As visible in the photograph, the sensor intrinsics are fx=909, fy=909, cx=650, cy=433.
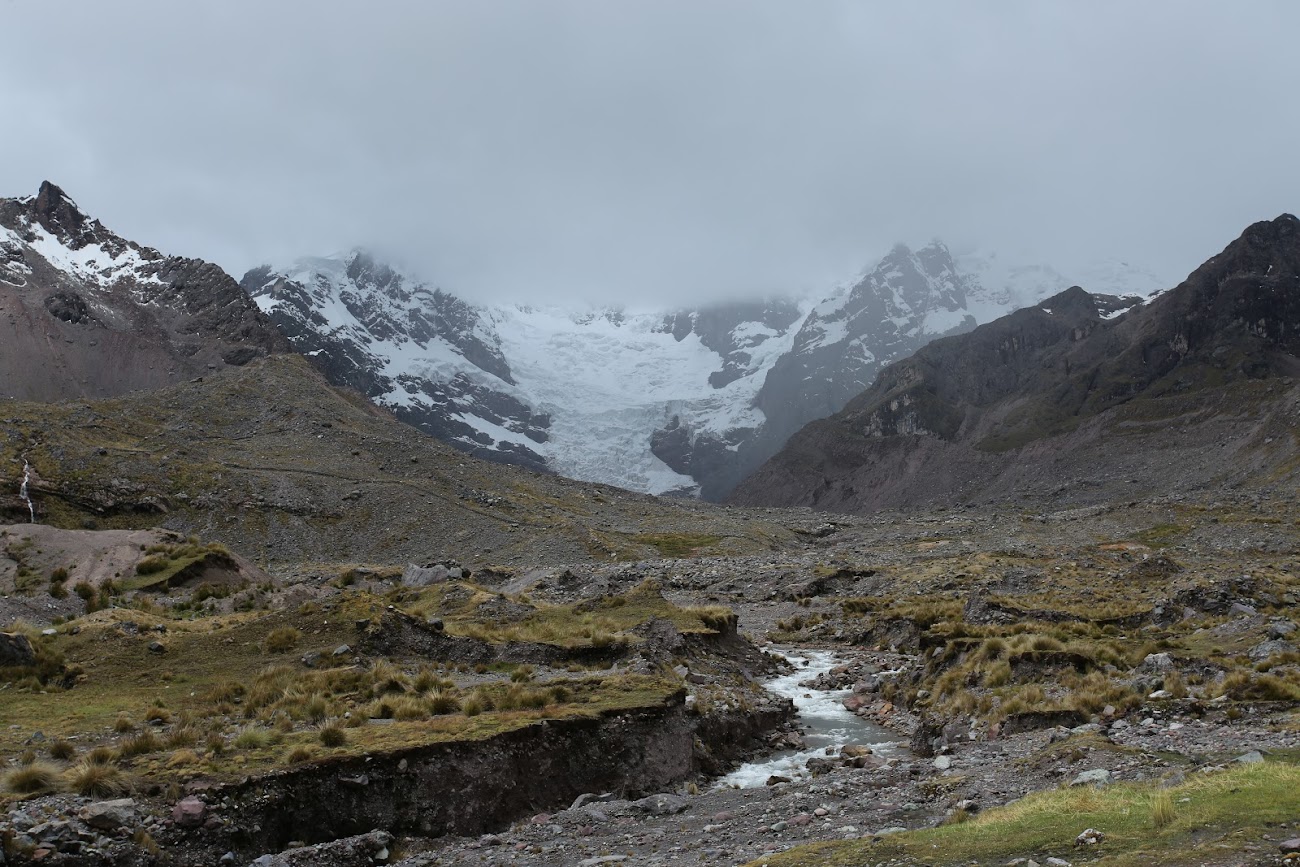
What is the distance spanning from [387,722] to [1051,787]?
44.4 ft

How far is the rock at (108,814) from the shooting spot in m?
14.2

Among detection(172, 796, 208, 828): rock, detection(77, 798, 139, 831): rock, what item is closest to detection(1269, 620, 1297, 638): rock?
detection(172, 796, 208, 828): rock

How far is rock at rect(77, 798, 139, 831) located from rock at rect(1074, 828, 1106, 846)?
1402cm

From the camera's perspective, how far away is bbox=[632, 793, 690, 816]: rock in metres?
18.0

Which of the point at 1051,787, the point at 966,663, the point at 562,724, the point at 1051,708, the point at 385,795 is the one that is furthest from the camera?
the point at 966,663

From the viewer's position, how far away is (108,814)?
1430cm

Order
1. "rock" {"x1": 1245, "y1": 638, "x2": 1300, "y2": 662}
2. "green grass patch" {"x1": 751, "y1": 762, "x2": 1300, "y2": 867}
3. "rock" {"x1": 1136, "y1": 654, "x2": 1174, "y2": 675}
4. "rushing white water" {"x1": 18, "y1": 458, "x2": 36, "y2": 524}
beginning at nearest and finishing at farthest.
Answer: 1. "green grass patch" {"x1": 751, "y1": 762, "x2": 1300, "y2": 867}
2. "rock" {"x1": 1136, "y1": 654, "x2": 1174, "y2": 675}
3. "rock" {"x1": 1245, "y1": 638, "x2": 1300, "y2": 662}
4. "rushing white water" {"x1": 18, "y1": 458, "x2": 36, "y2": 524}

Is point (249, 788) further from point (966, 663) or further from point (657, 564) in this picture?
point (657, 564)

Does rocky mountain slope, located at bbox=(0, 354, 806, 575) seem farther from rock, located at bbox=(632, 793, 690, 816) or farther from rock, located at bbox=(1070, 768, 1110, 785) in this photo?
rock, located at bbox=(1070, 768, 1110, 785)

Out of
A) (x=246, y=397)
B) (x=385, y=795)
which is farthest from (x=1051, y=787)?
(x=246, y=397)

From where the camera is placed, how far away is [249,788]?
53.0ft

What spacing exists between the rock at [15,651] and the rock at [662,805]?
15.6 metres

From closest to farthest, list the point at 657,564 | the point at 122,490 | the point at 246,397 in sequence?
the point at 657,564
the point at 122,490
the point at 246,397

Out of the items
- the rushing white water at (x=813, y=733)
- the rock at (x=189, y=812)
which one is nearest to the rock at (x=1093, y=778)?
the rushing white water at (x=813, y=733)
